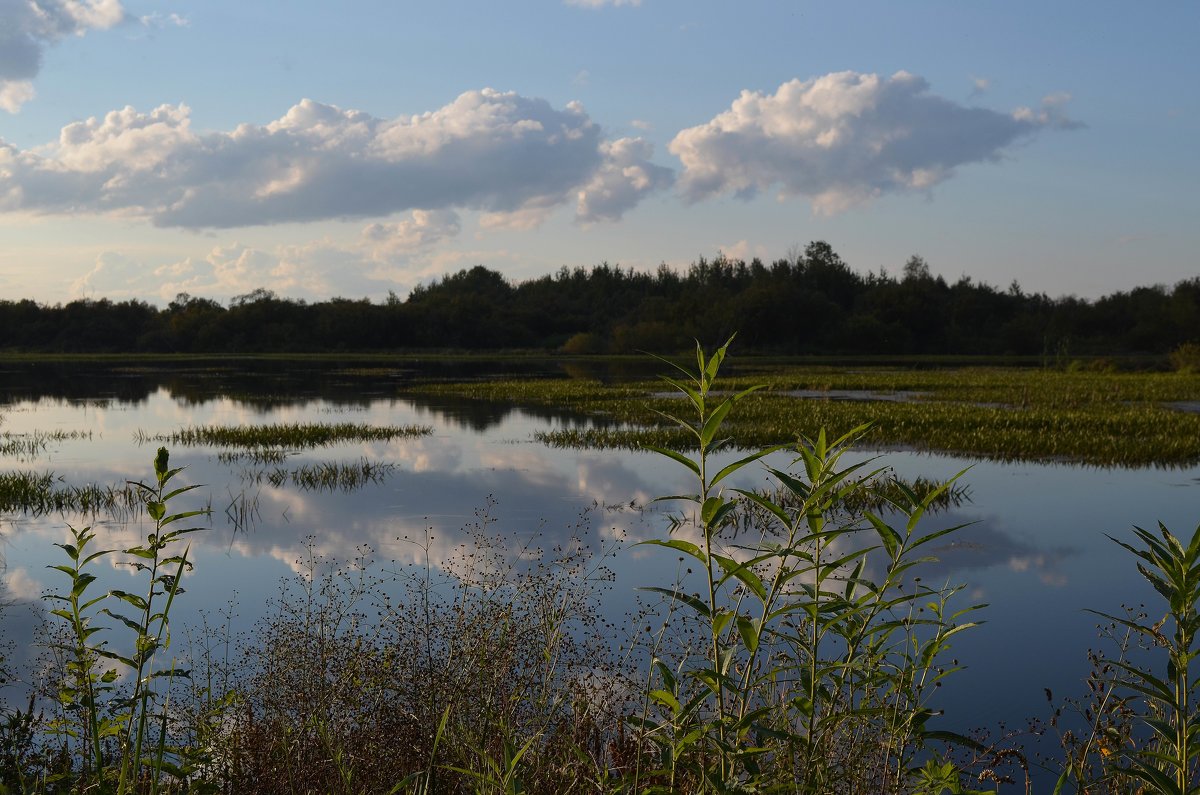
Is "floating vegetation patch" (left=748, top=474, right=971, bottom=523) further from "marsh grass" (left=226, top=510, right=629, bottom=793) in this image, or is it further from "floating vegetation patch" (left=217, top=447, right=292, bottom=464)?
"floating vegetation patch" (left=217, top=447, right=292, bottom=464)

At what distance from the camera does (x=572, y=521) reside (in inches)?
543

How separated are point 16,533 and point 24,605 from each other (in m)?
4.42

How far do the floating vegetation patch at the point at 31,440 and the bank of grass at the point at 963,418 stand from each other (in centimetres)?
1205

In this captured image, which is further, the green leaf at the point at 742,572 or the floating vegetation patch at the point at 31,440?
the floating vegetation patch at the point at 31,440

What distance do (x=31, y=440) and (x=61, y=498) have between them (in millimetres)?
10083

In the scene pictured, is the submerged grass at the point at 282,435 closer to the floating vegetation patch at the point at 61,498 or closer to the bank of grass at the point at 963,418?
the bank of grass at the point at 963,418

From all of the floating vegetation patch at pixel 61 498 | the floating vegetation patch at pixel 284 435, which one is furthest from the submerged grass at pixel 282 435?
the floating vegetation patch at pixel 61 498

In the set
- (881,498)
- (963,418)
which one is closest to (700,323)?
(963,418)

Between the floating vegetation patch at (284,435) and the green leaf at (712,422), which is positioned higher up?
the green leaf at (712,422)

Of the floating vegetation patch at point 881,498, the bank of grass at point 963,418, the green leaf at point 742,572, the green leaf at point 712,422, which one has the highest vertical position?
the green leaf at point 712,422

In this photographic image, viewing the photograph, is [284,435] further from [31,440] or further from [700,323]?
[700,323]

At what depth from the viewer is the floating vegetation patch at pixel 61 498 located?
Result: 1509 cm

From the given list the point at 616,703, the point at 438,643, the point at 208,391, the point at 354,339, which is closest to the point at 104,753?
the point at 438,643

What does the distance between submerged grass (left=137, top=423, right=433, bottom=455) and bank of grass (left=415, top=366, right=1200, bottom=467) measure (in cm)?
438
